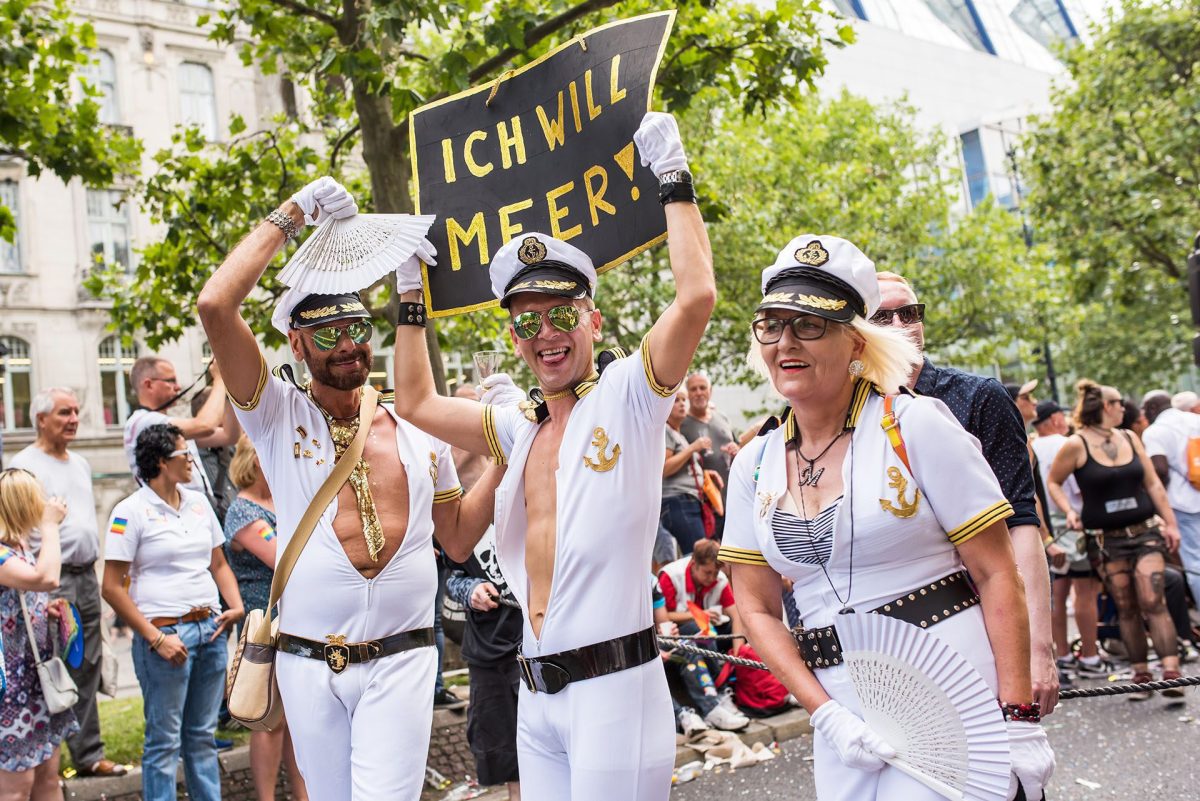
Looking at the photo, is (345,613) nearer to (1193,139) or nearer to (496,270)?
(496,270)

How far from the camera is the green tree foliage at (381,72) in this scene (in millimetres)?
7957

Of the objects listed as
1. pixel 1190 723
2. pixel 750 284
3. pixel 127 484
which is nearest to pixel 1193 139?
pixel 750 284

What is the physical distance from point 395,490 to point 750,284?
2240 cm

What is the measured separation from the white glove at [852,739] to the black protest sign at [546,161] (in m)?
1.49

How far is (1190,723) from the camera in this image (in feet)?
24.7

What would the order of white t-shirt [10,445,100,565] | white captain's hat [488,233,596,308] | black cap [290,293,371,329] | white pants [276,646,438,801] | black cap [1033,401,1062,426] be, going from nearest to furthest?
white captain's hat [488,233,596,308], white pants [276,646,438,801], black cap [290,293,371,329], white t-shirt [10,445,100,565], black cap [1033,401,1062,426]

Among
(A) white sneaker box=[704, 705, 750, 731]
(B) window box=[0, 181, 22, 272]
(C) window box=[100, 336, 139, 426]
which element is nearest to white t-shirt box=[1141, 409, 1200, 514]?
(A) white sneaker box=[704, 705, 750, 731]

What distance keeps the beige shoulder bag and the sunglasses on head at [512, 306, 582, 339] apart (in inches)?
42.7

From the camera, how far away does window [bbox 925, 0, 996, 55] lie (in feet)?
223

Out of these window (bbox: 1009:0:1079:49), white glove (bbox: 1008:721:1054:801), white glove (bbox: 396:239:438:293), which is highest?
window (bbox: 1009:0:1079:49)

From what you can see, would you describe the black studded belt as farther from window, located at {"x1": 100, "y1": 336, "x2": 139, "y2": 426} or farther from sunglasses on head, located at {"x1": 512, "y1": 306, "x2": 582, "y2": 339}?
window, located at {"x1": 100, "y1": 336, "x2": 139, "y2": 426}

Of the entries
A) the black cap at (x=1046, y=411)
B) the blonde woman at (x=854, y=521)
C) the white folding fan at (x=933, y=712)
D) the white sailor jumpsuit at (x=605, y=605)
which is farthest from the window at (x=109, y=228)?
the white folding fan at (x=933, y=712)

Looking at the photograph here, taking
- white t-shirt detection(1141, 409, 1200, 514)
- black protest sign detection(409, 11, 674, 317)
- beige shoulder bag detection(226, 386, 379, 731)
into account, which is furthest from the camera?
white t-shirt detection(1141, 409, 1200, 514)

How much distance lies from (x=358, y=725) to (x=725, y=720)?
15.0ft
